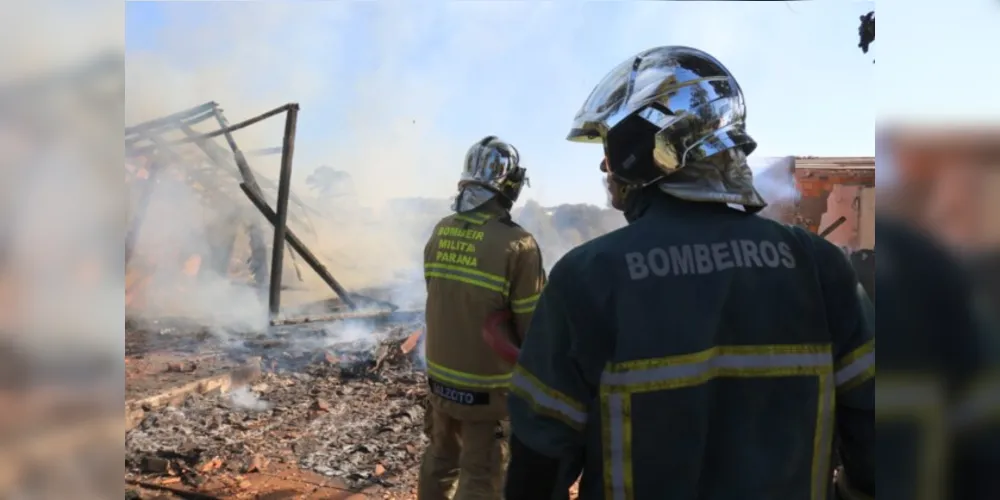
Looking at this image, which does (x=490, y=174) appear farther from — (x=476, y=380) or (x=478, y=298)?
(x=476, y=380)

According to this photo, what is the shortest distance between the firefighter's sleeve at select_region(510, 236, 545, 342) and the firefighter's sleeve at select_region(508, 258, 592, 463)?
1.93 metres

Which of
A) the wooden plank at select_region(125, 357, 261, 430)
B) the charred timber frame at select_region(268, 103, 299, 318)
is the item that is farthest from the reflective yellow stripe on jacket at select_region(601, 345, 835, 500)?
the charred timber frame at select_region(268, 103, 299, 318)

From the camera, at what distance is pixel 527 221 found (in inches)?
460

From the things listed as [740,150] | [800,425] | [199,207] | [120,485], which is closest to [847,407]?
[800,425]

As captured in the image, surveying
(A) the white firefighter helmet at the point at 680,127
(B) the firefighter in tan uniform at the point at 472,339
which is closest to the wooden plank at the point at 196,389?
(B) the firefighter in tan uniform at the point at 472,339

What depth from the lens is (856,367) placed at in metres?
1.46

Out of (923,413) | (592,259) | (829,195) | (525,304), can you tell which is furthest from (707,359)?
(829,195)

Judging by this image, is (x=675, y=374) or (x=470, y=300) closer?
(x=675, y=374)

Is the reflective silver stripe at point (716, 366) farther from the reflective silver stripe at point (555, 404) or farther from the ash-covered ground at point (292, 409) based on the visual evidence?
the ash-covered ground at point (292, 409)

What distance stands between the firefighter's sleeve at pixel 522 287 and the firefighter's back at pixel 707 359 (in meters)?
1.95

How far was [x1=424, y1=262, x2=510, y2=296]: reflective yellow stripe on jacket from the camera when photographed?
3361mm

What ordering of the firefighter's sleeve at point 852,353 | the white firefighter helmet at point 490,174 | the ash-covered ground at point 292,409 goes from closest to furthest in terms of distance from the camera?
the firefighter's sleeve at point 852,353
the white firefighter helmet at point 490,174
the ash-covered ground at point 292,409

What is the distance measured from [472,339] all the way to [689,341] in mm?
2157

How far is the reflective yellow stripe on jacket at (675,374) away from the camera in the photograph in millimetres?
1331
